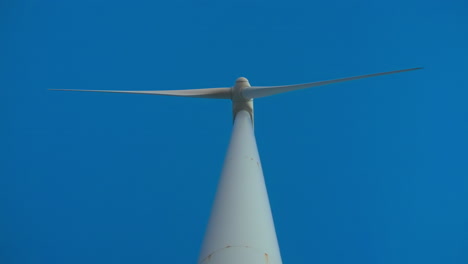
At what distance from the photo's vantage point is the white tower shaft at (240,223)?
18.9 ft

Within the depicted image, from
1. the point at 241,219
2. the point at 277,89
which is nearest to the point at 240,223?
the point at 241,219

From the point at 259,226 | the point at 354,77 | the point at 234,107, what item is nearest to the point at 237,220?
the point at 259,226

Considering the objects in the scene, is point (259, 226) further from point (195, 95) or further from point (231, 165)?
point (195, 95)

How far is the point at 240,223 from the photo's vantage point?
21.2 ft

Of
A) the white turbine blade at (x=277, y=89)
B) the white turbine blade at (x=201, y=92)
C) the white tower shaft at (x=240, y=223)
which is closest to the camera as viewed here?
the white tower shaft at (x=240, y=223)

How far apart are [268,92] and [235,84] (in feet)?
9.64

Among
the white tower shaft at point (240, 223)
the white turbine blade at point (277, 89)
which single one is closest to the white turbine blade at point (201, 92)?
the white turbine blade at point (277, 89)

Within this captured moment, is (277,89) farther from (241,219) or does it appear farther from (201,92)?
(241,219)

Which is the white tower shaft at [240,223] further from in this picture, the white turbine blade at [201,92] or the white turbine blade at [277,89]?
the white turbine blade at [201,92]

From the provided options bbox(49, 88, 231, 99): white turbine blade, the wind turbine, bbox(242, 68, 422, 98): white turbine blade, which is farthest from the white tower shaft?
bbox(49, 88, 231, 99): white turbine blade

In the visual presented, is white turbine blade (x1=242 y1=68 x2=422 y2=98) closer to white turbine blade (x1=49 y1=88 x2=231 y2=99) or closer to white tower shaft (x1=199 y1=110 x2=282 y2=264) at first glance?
white turbine blade (x1=49 y1=88 x2=231 y2=99)

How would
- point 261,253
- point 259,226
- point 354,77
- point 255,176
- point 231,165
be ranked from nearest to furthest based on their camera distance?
1. point 261,253
2. point 259,226
3. point 255,176
4. point 231,165
5. point 354,77

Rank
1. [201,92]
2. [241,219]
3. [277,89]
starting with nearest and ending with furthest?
[241,219], [277,89], [201,92]

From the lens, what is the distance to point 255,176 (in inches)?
344
